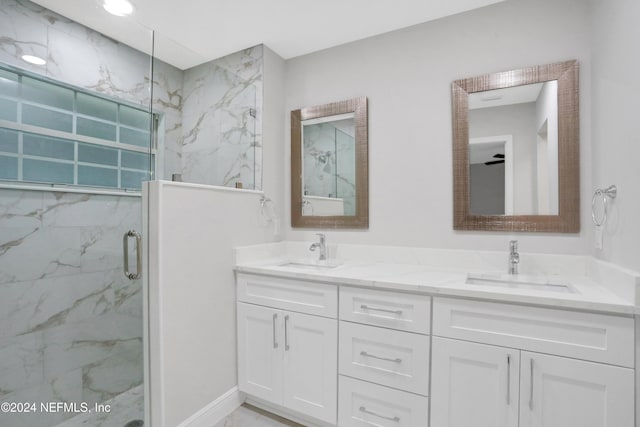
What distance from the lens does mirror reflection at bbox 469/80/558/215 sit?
5.71ft

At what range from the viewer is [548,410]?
125 centimetres

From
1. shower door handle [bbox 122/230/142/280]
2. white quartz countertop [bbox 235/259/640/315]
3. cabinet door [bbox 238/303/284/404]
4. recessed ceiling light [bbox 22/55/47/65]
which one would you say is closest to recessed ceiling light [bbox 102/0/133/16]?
recessed ceiling light [bbox 22/55/47/65]

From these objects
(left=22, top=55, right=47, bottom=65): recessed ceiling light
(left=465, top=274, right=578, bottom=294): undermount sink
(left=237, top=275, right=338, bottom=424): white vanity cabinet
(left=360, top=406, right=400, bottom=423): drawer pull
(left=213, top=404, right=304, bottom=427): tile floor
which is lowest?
(left=213, top=404, right=304, bottom=427): tile floor

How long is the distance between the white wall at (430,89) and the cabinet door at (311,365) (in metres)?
0.76

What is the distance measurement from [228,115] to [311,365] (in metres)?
1.81

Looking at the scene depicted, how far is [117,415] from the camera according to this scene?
5.98ft

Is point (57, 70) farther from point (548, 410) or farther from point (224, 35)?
point (548, 410)

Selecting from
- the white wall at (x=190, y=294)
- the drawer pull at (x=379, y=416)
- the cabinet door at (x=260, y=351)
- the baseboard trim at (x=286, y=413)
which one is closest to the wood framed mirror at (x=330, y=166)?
the white wall at (x=190, y=294)

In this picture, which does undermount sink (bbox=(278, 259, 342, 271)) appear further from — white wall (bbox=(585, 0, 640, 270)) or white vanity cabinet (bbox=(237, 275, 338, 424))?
white wall (bbox=(585, 0, 640, 270))

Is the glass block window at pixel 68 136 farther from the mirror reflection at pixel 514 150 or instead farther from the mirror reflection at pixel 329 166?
the mirror reflection at pixel 514 150

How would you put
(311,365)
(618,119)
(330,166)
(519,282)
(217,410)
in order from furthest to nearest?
(330,166), (217,410), (311,365), (519,282), (618,119)

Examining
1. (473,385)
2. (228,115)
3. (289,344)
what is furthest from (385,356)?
(228,115)

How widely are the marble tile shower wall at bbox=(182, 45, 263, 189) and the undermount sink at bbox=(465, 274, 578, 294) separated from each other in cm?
155

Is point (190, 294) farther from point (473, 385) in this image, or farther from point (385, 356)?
point (473, 385)
